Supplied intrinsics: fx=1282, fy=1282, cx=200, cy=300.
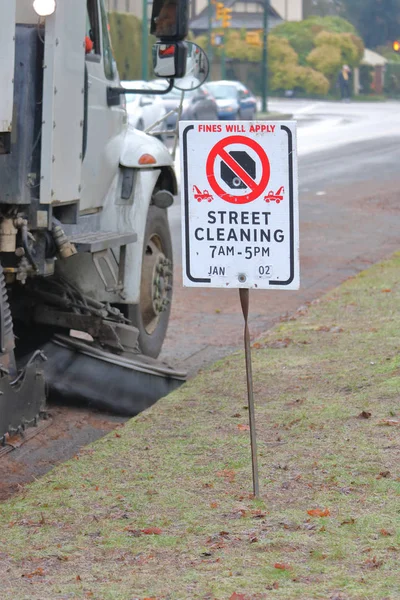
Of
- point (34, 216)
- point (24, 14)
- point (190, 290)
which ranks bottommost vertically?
point (190, 290)

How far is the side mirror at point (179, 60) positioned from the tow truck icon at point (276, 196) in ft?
9.37

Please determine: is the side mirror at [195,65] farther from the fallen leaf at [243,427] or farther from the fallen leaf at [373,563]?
the fallen leaf at [373,563]

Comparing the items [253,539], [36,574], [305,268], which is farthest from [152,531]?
[305,268]

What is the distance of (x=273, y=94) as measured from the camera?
3174 inches

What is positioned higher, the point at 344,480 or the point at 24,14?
the point at 24,14

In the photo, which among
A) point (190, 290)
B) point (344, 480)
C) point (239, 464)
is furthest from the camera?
point (190, 290)

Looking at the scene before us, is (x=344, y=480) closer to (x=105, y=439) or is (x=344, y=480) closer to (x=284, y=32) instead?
(x=105, y=439)

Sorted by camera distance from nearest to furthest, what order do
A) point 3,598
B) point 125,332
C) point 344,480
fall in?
point 3,598
point 344,480
point 125,332

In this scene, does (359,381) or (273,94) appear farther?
(273,94)

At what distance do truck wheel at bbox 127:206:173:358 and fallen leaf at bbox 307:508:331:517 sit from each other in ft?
11.1

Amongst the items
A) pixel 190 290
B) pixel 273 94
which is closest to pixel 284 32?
pixel 273 94

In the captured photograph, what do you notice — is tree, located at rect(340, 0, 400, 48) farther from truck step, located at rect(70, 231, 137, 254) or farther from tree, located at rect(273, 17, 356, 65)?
truck step, located at rect(70, 231, 137, 254)

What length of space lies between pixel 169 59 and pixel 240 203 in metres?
2.94

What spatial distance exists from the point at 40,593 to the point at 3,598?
13 cm
